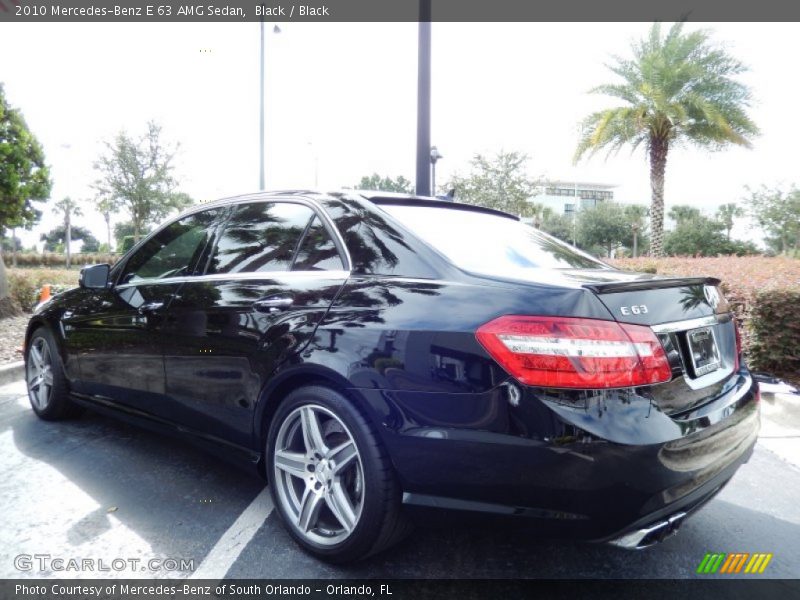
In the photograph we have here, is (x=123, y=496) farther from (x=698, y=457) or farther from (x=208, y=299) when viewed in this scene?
(x=698, y=457)

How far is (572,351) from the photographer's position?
191 centimetres

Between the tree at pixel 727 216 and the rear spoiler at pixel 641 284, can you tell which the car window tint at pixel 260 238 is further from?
the tree at pixel 727 216

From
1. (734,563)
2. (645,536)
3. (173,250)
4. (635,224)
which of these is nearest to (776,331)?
(734,563)

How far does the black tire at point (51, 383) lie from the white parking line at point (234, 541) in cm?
207

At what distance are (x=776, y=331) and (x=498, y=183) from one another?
86.6 ft

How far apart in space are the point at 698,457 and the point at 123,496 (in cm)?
281

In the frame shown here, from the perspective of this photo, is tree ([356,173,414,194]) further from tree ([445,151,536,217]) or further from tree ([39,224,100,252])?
tree ([39,224,100,252])

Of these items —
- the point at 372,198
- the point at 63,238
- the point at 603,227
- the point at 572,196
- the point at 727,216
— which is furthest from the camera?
the point at 572,196


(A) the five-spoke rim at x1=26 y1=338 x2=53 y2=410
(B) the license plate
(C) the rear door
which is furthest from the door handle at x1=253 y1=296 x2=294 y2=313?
(A) the five-spoke rim at x1=26 y1=338 x2=53 y2=410

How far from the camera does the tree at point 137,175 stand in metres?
31.0

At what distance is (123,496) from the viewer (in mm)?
3127

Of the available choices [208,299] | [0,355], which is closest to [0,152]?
[0,355]

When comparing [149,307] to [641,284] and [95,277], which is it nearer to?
[95,277]

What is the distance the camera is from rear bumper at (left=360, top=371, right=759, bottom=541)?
1.86m
